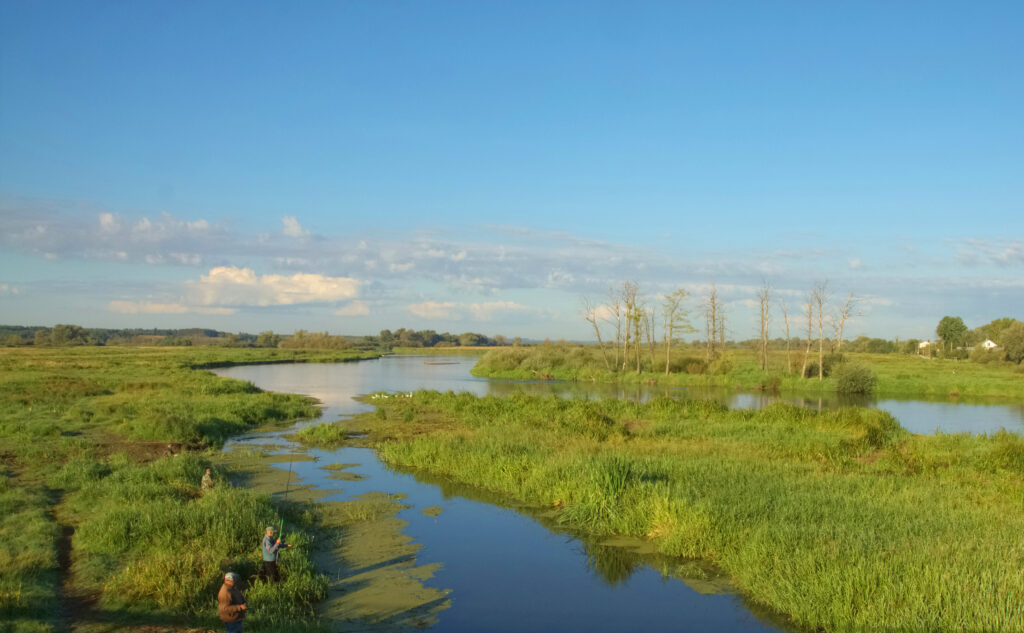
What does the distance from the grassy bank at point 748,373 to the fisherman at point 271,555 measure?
44.7m

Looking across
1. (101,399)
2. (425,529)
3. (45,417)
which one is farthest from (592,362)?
(425,529)

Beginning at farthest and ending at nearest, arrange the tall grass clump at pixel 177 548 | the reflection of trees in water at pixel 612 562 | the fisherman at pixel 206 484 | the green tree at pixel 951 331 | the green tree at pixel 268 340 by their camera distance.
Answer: the green tree at pixel 268 340 < the green tree at pixel 951 331 < the fisherman at pixel 206 484 < the reflection of trees in water at pixel 612 562 < the tall grass clump at pixel 177 548

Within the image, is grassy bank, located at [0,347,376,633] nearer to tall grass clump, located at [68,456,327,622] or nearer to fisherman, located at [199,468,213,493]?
tall grass clump, located at [68,456,327,622]

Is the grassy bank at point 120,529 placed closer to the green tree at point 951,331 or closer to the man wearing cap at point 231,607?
the man wearing cap at point 231,607

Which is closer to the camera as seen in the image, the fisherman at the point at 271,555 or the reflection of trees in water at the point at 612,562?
the fisherman at the point at 271,555

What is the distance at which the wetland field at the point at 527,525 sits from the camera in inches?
332

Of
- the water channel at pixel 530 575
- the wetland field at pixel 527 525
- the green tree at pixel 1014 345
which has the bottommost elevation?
the water channel at pixel 530 575

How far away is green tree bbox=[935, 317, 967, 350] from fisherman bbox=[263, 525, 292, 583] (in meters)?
111

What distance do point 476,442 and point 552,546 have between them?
819cm

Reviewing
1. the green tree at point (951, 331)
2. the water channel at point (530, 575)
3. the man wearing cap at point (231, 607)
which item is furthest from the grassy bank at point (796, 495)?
the green tree at point (951, 331)

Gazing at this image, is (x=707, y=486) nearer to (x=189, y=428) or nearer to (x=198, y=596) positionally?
(x=198, y=596)

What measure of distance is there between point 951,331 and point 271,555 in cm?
11401

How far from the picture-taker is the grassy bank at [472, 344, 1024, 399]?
45.0 meters

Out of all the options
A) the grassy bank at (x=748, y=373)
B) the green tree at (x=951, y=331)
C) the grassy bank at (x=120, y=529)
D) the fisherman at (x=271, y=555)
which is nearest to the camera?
the grassy bank at (x=120, y=529)
